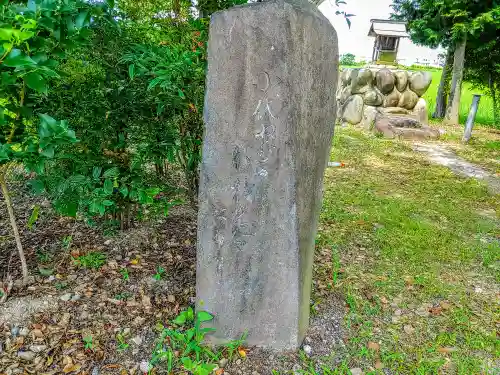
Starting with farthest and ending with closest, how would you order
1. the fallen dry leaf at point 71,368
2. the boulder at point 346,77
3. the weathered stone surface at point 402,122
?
1. the boulder at point 346,77
2. the weathered stone surface at point 402,122
3. the fallen dry leaf at point 71,368

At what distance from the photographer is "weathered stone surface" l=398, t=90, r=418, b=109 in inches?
428

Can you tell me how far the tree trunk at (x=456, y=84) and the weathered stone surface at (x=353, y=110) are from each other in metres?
2.66

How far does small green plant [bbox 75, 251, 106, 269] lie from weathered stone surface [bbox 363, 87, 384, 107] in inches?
368

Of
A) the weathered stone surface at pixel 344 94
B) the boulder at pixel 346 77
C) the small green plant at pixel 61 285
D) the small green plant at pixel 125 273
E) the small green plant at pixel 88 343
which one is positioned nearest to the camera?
the small green plant at pixel 88 343

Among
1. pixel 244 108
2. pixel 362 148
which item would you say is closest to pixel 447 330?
pixel 244 108

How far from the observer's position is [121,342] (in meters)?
2.06

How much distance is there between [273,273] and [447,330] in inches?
49.8

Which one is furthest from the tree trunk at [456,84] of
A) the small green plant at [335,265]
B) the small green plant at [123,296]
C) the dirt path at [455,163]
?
the small green plant at [123,296]

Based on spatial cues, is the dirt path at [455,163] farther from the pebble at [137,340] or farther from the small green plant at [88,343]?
the small green plant at [88,343]

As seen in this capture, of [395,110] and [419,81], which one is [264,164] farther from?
[419,81]

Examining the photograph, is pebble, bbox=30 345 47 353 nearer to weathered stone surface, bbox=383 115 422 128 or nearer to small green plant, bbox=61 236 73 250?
small green plant, bbox=61 236 73 250

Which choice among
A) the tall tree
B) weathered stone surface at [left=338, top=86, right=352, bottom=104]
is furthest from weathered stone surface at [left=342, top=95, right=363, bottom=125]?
the tall tree

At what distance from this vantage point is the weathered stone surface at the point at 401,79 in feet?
35.4

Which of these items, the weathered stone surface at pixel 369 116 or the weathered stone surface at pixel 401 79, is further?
the weathered stone surface at pixel 401 79
